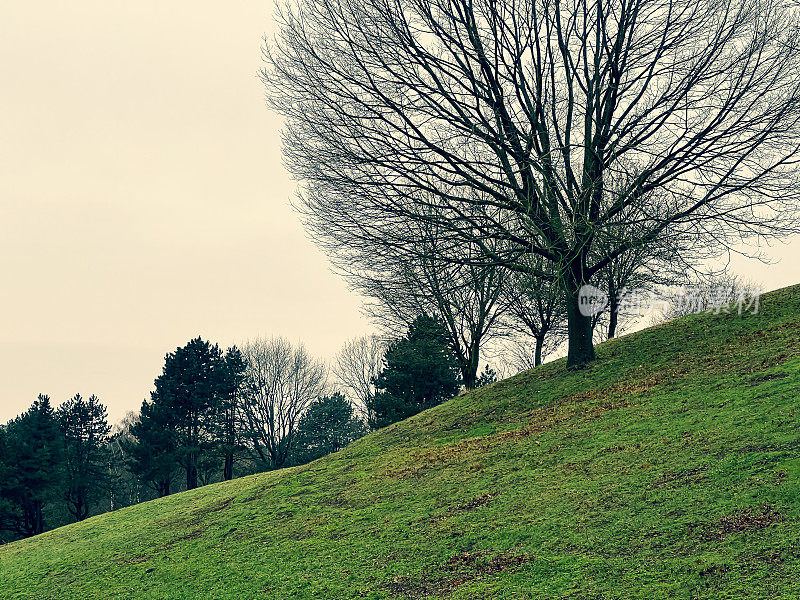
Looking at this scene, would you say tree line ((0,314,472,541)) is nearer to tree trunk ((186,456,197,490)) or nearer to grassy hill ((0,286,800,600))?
tree trunk ((186,456,197,490))

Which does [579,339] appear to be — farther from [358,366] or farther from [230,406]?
[358,366]

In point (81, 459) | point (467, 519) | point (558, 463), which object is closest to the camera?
point (467, 519)

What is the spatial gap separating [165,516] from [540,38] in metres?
15.5

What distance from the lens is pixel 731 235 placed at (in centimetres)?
1484

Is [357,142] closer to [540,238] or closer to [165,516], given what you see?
[540,238]

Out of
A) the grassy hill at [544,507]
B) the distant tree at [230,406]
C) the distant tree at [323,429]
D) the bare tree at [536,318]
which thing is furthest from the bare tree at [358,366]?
the grassy hill at [544,507]

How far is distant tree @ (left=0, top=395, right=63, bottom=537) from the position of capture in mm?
38531

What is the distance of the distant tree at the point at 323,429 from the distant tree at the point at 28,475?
16264 mm

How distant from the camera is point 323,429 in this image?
48406 millimetres

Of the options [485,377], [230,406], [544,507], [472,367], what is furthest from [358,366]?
[544,507]

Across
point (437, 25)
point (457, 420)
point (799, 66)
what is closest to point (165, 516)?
point (457, 420)

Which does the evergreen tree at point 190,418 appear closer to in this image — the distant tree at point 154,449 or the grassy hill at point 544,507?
the distant tree at point 154,449

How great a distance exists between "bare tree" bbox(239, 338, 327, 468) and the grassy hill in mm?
32445

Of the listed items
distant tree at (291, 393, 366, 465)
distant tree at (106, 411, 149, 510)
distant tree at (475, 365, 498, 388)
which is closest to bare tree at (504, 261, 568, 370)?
distant tree at (475, 365, 498, 388)
